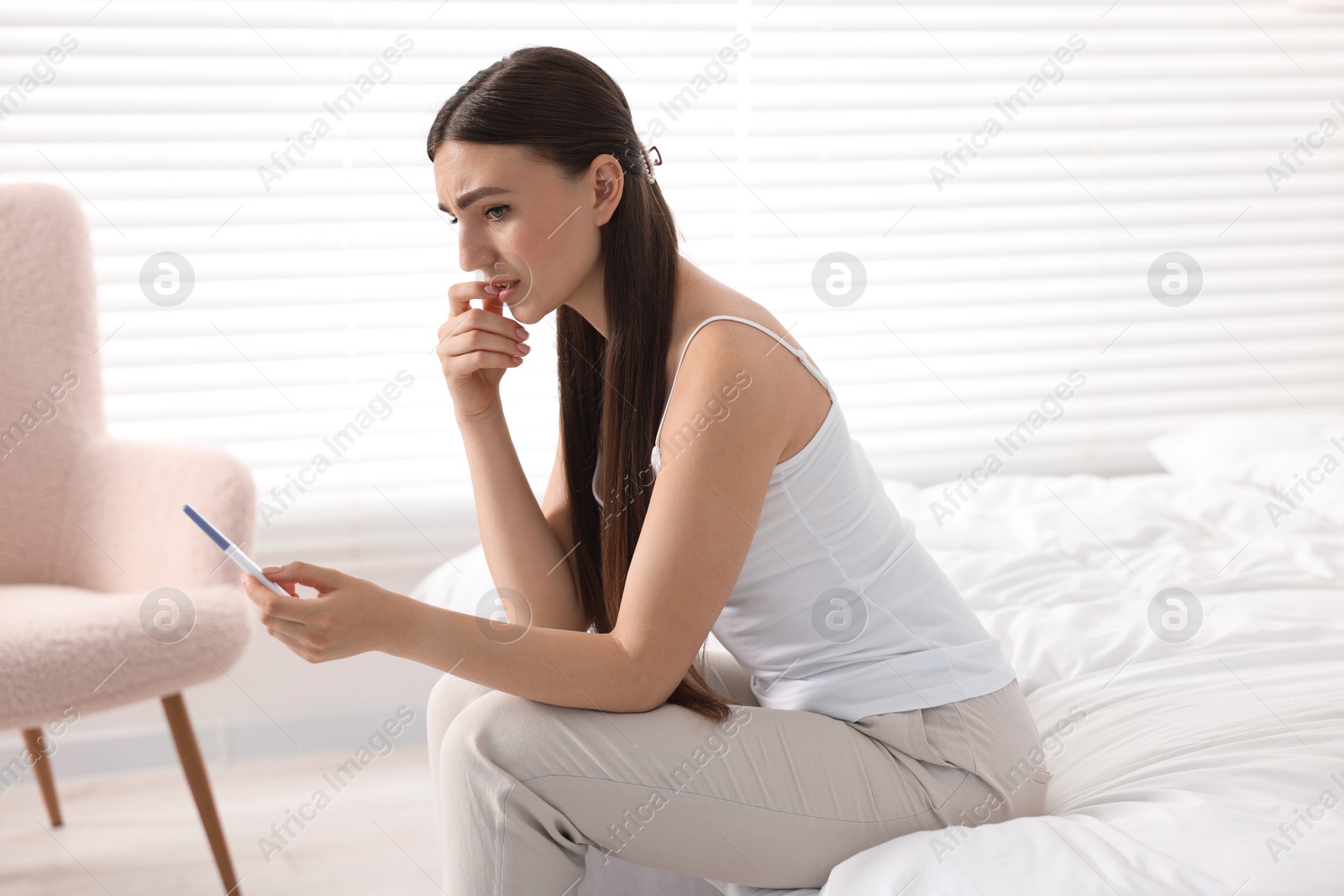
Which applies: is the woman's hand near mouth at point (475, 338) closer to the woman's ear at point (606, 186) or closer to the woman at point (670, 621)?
the woman at point (670, 621)

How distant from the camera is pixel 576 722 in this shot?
83 cm

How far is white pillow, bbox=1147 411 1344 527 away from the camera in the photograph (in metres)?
1.70

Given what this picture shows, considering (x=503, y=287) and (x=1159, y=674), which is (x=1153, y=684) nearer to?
(x=1159, y=674)

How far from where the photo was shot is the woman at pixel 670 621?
0.82m

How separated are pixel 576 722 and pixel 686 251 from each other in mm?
1456

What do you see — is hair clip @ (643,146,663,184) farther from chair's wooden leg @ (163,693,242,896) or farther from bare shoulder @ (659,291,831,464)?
chair's wooden leg @ (163,693,242,896)

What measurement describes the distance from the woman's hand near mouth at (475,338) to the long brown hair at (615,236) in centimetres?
13

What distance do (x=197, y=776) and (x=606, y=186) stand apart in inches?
39.3

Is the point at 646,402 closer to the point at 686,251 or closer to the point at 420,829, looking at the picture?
the point at 420,829

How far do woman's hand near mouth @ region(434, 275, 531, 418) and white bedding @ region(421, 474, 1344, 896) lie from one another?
47 cm

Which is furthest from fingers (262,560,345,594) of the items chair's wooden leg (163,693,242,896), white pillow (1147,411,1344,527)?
white pillow (1147,411,1344,527)

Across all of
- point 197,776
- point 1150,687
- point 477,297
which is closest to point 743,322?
point 477,297

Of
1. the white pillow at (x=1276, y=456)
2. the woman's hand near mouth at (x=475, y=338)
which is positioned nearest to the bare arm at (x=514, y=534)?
the woman's hand near mouth at (x=475, y=338)

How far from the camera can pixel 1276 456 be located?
5.98 ft
